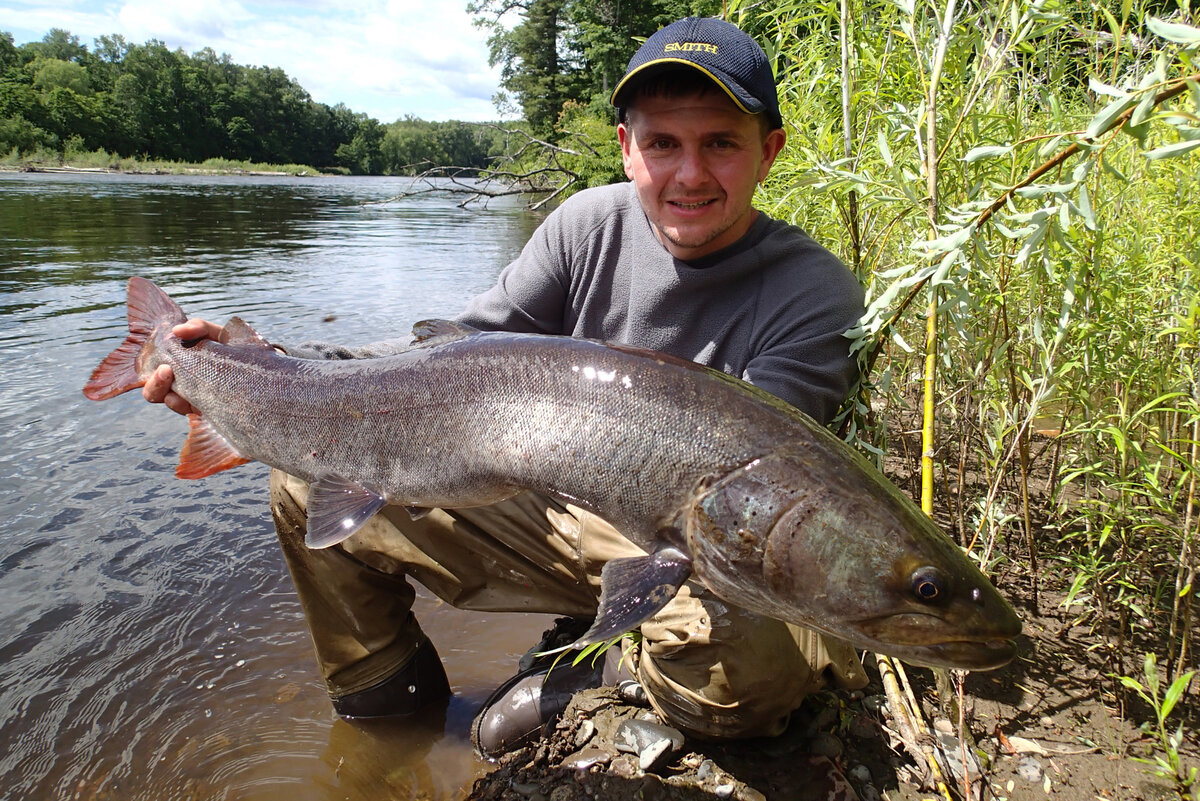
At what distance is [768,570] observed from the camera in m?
1.88

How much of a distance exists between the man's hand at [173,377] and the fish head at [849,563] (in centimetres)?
227

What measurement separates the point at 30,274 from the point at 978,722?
50.5ft

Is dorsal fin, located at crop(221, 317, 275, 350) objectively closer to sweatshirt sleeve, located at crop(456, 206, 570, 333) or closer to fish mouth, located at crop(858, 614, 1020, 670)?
sweatshirt sleeve, located at crop(456, 206, 570, 333)

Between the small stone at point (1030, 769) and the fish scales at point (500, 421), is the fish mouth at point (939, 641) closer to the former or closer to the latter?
the fish scales at point (500, 421)

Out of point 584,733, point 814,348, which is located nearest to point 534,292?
point 814,348

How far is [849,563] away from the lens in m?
1.80

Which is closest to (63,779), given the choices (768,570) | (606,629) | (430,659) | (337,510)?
(430,659)

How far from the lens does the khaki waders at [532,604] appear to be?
8.36 feet

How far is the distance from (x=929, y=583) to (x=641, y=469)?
30.9 inches

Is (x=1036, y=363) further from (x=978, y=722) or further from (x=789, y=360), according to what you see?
(x=978, y=722)

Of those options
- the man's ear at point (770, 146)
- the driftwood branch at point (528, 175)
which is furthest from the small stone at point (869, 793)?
the driftwood branch at point (528, 175)

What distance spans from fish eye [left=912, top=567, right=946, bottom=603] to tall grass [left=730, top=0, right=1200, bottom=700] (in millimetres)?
774

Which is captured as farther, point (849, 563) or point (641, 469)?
point (641, 469)

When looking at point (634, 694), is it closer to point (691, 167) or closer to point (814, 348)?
point (814, 348)
